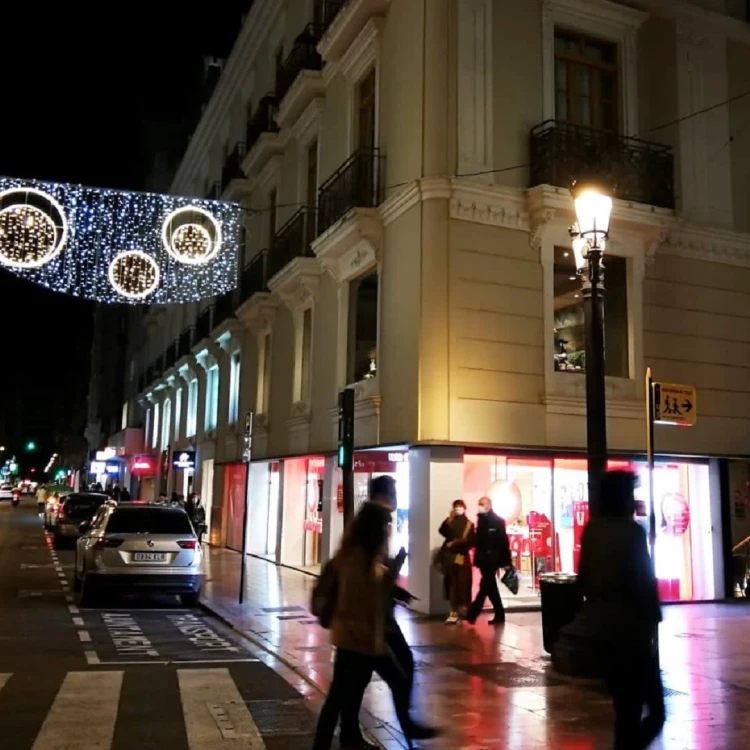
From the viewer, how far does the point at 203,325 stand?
2897cm

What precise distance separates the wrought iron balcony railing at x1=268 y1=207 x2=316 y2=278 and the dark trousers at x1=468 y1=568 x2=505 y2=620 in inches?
352

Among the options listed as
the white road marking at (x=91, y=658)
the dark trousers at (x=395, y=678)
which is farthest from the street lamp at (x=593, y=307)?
the white road marking at (x=91, y=658)

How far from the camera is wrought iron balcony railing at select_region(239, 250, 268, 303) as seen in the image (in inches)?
867

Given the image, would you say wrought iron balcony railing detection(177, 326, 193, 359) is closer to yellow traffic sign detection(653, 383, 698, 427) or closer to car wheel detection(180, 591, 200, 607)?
car wheel detection(180, 591, 200, 607)

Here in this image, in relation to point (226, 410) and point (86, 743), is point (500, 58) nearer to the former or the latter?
point (86, 743)

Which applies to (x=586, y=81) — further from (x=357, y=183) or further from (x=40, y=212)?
(x=40, y=212)

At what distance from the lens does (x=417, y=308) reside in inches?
539

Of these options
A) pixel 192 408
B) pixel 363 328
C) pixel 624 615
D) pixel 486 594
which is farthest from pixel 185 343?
pixel 624 615

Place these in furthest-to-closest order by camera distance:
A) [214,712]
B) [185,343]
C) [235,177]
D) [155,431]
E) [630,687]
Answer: [155,431]
[185,343]
[235,177]
[214,712]
[630,687]

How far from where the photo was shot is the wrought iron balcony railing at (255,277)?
22016 mm

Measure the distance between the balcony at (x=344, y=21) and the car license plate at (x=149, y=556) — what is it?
1042cm

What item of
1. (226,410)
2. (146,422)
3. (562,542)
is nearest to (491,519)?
(562,542)

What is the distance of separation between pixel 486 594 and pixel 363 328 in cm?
628

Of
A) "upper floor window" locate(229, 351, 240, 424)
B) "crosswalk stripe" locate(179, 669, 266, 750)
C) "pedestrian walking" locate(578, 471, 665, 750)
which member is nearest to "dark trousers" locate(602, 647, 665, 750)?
"pedestrian walking" locate(578, 471, 665, 750)
